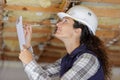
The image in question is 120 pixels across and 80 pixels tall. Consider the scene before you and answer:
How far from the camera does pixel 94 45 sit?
6.88 feet

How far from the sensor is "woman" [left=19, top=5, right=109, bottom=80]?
1.82 meters

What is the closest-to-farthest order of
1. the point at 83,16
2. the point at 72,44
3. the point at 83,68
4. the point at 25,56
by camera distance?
the point at 83,68 → the point at 25,56 → the point at 72,44 → the point at 83,16

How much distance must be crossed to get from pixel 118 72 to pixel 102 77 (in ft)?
12.2

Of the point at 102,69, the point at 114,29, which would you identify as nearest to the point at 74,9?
→ the point at 102,69

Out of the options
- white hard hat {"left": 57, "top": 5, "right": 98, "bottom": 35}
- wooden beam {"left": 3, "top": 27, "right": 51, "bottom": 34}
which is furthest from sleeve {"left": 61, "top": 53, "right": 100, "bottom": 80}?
wooden beam {"left": 3, "top": 27, "right": 51, "bottom": 34}

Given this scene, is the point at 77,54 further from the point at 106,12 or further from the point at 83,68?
the point at 106,12

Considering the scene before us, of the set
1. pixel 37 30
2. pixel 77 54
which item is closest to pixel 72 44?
pixel 77 54

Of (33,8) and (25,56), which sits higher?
(25,56)

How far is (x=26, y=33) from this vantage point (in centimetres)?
214

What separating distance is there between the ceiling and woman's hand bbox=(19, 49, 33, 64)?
50.1 inches

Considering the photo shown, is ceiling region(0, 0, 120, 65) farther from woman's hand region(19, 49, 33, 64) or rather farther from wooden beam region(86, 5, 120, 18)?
woman's hand region(19, 49, 33, 64)

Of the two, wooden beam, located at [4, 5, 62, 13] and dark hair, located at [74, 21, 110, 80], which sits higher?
dark hair, located at [74, 21, 110, 80]

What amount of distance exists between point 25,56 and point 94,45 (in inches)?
19.8

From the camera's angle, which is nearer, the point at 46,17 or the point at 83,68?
the point at 83,68
